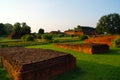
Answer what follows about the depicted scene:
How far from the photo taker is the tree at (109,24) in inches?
1811

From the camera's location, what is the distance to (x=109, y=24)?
4631cm

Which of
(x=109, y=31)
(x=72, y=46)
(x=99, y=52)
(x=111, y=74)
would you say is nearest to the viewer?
(x=111, y=74)

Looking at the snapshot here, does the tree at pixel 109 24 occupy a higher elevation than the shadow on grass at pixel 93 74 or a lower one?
higher

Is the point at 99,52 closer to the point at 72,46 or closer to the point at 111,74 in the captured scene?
the point at 72,46

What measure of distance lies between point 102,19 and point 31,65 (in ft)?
138

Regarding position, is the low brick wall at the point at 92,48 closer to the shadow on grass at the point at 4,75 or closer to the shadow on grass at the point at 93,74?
the shadow on grass at the point at 93,74

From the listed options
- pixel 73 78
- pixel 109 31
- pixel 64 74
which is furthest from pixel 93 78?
pixel 109 31

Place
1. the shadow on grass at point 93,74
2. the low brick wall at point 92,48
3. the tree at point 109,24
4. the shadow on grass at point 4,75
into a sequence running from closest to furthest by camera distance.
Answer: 1. the shadow on grass at point 93,74
2. the shadow on grass at point 4,75
3. the low brick wall at point 92,48
4. the tree at point 109,24

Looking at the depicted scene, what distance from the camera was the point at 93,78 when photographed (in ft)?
25.7

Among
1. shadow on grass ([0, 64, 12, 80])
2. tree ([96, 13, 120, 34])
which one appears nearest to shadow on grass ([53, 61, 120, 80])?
shadow on grass ([0, 64, 12, 80])

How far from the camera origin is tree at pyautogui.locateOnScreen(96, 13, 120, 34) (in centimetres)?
4600

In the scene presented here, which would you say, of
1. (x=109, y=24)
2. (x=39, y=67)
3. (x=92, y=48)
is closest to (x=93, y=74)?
(x=39, y=67)

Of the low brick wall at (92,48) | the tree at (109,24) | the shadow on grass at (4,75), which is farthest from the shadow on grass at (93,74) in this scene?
the tree at (109,24)

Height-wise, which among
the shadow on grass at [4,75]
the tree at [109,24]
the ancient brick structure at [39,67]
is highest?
the tree at [109,24]
